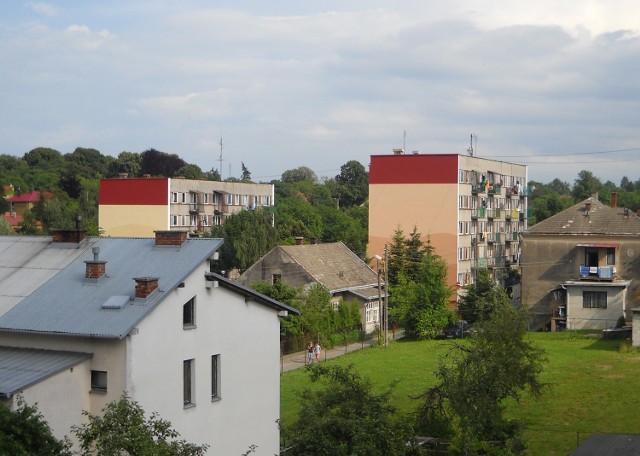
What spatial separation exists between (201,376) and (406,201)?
49928mm

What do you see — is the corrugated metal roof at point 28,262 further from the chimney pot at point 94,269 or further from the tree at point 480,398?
the tree at point 480,398

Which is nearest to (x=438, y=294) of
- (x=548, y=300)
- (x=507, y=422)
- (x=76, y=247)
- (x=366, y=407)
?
(x=548, y=300)

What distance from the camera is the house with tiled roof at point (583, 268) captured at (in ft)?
183

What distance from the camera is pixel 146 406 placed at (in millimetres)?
Answer: 21250

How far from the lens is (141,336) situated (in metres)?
21.2

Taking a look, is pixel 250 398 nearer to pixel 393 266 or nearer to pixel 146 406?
pixel 146 406

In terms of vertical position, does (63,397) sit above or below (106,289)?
below

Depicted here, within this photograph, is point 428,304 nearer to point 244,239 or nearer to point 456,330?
point 456,330

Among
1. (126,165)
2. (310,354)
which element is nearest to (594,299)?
(310,354)

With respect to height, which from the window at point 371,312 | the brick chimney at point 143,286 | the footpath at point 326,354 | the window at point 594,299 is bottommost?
A: the footpath at point 326,354

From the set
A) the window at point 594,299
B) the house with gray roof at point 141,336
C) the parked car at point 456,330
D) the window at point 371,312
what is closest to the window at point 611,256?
the window at point 594,299

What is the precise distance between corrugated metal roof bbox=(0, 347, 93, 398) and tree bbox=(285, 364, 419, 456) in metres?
5.77

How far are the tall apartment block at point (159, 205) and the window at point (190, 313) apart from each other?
53.7 meters

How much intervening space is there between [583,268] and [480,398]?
36.1 m
